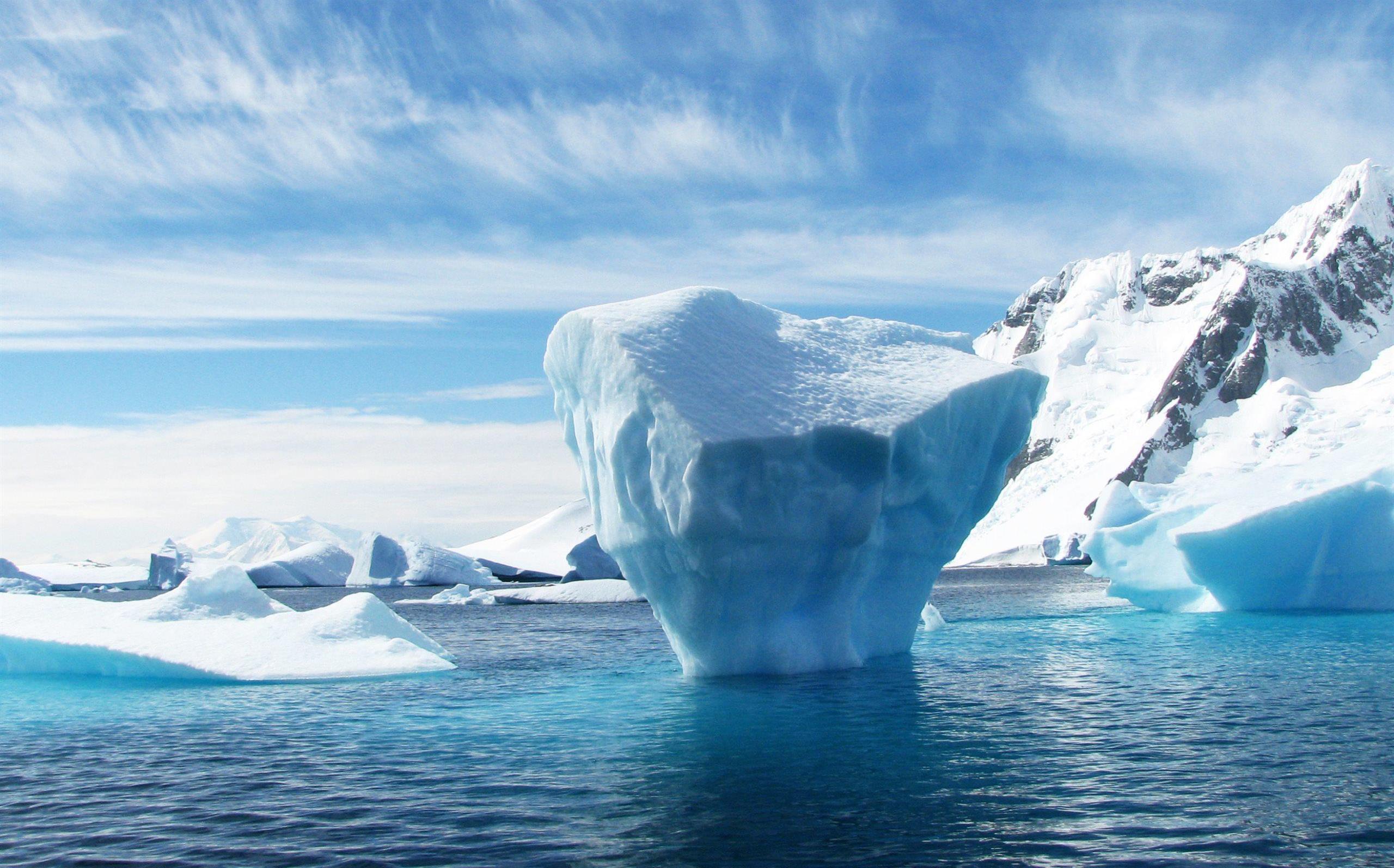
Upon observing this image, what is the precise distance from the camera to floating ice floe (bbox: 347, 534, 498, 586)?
67.8 meters

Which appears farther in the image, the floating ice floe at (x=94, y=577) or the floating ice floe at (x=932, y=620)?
the floating ice floe at (x=94, y=577)

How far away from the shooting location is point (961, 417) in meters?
18.6

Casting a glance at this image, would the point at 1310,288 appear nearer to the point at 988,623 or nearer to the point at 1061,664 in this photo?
the point at 988,623

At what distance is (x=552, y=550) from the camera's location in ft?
361

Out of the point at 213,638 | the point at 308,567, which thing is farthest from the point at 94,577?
the point at 213,638

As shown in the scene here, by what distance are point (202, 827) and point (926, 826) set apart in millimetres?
5635

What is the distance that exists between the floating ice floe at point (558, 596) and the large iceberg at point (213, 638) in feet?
93.2

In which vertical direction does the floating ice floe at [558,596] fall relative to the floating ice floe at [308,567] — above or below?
below

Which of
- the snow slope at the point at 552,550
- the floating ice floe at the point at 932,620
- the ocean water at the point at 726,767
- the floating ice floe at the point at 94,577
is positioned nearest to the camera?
the ocean water at the point at 726,767

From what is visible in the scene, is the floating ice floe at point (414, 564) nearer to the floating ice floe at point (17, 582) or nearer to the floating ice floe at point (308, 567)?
the floating ice floe at point (308, 567)

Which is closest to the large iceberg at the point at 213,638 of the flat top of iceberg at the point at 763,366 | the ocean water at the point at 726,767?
the ocean water at the point at 726,767

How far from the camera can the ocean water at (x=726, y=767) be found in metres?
8.14

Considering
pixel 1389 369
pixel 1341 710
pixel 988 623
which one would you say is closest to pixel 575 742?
pixel 1341 710

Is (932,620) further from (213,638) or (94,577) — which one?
(94,577)
